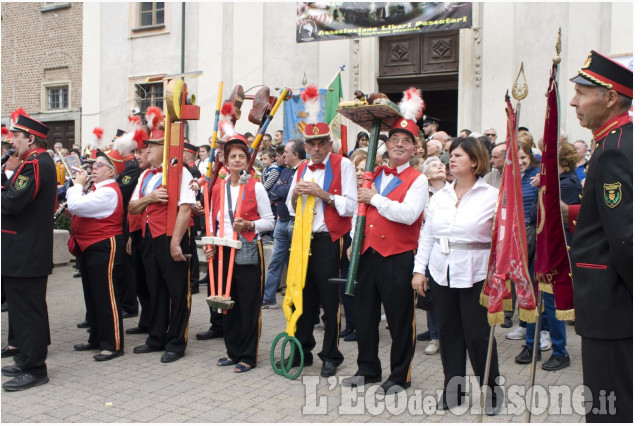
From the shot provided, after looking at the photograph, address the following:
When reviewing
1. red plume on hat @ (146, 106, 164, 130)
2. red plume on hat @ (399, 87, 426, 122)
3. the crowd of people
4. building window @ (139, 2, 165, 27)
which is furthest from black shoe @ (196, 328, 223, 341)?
building window @ (139, 2, 165, 27)

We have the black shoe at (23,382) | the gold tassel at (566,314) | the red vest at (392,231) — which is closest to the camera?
the gold tassel at (566,314)

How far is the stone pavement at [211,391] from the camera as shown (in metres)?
4.41

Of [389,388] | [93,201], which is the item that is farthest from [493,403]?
[93,201]

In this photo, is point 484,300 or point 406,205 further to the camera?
point 406,205

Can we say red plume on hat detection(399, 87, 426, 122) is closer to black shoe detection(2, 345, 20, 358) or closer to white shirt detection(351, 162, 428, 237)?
white shirt detection(351, 162, 428, 237)

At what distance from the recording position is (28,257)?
5.04 metres

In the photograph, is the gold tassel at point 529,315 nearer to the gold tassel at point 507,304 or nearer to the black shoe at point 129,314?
the gold tassel at point 507,304

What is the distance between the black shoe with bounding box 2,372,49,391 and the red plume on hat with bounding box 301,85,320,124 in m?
2.95

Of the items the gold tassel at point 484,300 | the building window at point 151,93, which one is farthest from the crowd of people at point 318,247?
the building window at point 151,93

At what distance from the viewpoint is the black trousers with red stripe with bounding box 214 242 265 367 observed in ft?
18.2

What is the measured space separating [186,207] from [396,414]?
2.62 meters

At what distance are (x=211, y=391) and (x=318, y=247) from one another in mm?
1402

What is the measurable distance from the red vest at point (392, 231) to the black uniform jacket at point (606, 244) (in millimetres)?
1906

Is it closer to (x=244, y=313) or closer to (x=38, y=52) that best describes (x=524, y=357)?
(x=244, y=313)
